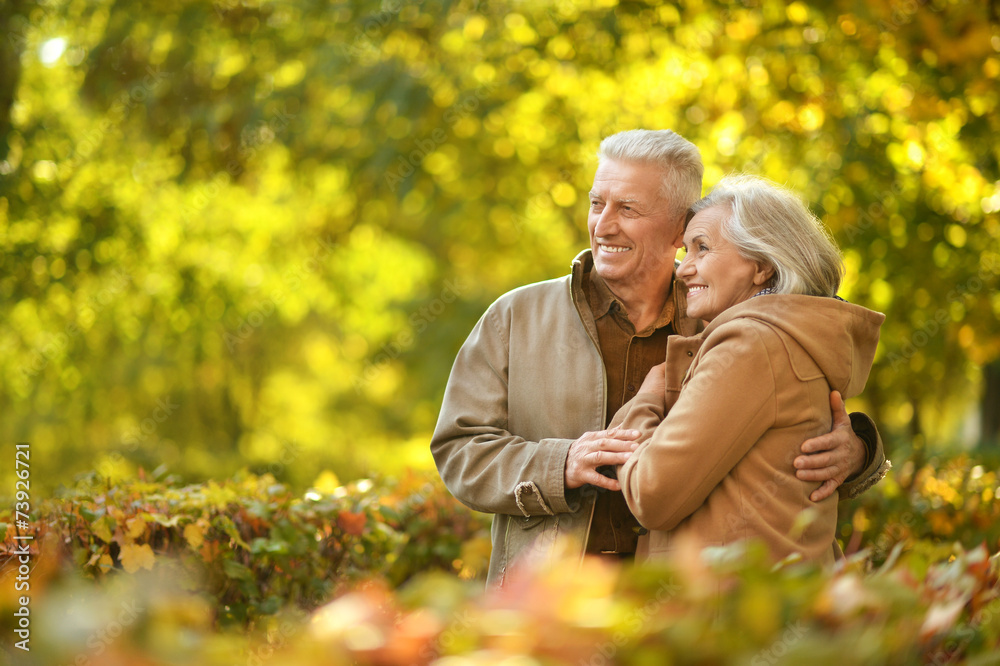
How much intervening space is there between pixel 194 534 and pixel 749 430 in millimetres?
2000

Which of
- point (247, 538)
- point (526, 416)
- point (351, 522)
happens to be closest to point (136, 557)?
point (247, 538)

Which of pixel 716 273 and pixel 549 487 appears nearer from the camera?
pixel 716 273

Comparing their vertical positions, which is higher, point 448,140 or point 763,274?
point 448,140

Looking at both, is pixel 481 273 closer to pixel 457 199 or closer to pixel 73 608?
pixel 457 199

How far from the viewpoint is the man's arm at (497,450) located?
103 inches

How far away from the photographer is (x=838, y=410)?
2.47m

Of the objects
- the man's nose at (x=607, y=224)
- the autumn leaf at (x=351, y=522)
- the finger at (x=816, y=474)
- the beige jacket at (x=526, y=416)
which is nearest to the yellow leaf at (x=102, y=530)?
the autumn leaf at (x=351, y=522)

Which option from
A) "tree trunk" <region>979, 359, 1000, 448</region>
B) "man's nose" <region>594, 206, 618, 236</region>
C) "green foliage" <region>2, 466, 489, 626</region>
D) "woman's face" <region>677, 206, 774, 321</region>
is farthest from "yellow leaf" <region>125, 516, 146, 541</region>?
"tree trunk" <region>979, 359, 1000, 448</region>

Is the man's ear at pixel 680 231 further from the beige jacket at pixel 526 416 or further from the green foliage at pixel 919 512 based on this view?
the green foliage at pixel 919 512

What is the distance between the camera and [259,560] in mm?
3430

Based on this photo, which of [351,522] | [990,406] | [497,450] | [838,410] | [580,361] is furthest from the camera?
[990,406]

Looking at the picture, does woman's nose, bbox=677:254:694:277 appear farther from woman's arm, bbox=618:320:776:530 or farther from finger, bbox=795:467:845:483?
finger, bbox=795:467:845:483

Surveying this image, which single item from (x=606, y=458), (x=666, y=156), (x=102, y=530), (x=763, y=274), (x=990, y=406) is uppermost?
(x=666, y=156)

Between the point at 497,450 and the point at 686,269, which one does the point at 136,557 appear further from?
the point at 686,269
